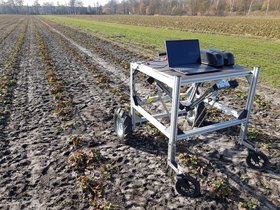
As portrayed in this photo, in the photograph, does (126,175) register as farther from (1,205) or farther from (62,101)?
(62,101)

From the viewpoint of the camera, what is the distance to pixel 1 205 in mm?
3518

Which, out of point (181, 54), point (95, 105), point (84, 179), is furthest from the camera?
point (95, 105)

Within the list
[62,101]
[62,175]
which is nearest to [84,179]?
[62,175]

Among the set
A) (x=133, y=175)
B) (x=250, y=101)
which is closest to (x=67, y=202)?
(x=133, y=175)

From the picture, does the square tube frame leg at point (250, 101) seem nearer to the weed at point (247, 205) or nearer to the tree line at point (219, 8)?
the weed at point (247, 205)

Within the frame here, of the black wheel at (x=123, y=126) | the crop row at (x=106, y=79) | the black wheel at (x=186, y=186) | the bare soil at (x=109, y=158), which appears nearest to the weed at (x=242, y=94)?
the bare soil at (x=109, y=158)

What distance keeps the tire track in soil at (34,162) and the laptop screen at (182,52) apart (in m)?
2.56

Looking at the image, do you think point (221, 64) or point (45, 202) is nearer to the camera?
point (45, 202)

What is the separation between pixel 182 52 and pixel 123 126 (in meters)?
1.87

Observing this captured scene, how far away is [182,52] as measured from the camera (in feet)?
13.7

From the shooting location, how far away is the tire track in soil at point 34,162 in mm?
3639

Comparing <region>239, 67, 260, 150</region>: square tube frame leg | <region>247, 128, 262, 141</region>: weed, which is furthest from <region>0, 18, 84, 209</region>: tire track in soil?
<region>247, 128, 262, 141</region>: weed

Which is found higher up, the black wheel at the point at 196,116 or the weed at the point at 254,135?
the black wheel at the point at 196,116

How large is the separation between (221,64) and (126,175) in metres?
2.41
